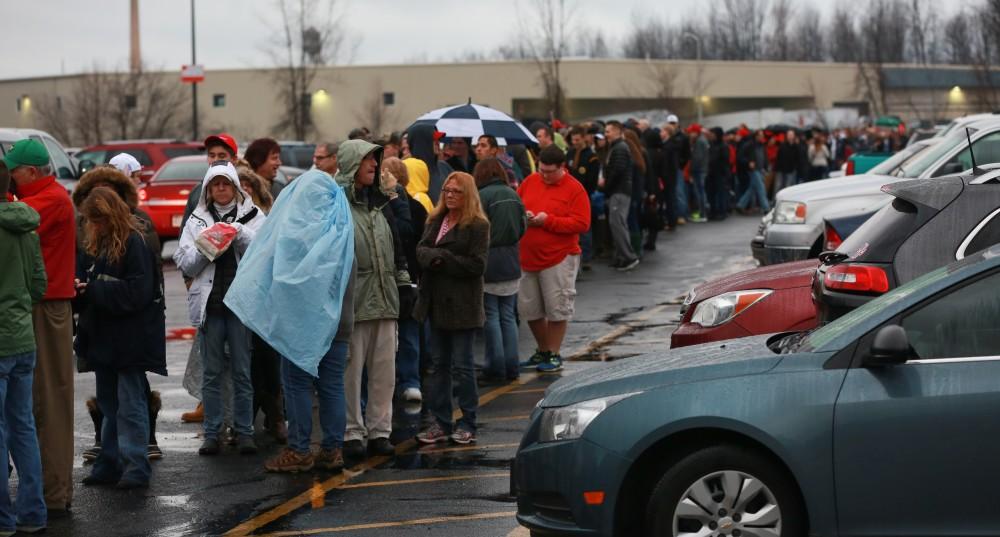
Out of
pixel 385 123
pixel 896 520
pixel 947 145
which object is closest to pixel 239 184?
pixel 896 520

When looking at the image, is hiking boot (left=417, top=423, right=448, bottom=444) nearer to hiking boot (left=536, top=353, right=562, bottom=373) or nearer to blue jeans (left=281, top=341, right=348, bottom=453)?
blue jeans (left=281, top=341, right=348, bottom=453)

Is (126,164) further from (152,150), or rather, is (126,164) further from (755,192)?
(755,192)

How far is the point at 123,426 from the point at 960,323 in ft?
15.8

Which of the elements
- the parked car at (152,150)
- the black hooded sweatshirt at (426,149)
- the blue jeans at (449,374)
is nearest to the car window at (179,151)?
the parked car at (152,150)

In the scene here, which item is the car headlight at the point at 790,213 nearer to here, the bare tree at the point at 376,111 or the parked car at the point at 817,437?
the parked car at the point at 817,437

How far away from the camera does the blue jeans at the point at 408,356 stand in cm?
1064

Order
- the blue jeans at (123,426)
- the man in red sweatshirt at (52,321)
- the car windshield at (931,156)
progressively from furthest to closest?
the car windshield at (931,156) → the blue jeans at (123,426) → the man in red sweatshirt at (52,321)

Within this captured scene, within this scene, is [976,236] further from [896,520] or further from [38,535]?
[38,535]

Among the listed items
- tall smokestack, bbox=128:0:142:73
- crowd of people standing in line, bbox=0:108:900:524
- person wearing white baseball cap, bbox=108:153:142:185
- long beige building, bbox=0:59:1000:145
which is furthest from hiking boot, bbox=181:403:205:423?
long beige building, bbox=0:59:1000:145

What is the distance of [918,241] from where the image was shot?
8117mm

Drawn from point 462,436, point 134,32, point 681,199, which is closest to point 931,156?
point 462,436

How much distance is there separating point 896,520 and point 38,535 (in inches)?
167

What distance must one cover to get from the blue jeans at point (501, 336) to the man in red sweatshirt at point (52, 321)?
398 cm

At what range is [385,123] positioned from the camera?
71312 mm
